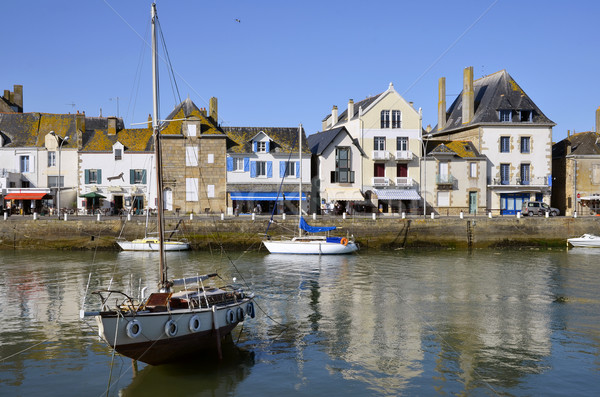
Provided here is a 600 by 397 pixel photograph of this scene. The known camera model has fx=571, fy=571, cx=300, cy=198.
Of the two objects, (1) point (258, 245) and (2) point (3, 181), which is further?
(2) point (3, 181)

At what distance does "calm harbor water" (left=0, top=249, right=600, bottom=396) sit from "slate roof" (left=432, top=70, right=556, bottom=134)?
2369 cm

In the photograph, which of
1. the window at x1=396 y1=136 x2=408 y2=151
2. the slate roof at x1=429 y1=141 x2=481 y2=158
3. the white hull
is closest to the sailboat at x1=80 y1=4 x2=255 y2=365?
the white hull

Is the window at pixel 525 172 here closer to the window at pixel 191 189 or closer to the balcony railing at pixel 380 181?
the balcony railing at pixel 380 181

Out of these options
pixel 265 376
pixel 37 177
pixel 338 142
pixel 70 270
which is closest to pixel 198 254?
pixel 70 270

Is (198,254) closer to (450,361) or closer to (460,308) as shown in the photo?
(460,308)

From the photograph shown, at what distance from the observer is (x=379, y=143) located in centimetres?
5131

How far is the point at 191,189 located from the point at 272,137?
8.57 metres

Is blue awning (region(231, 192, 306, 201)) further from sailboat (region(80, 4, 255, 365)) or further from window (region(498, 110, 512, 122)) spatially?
Answer: sailboat (region(80, 4, 255, 365))

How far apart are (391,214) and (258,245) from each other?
13.5 m

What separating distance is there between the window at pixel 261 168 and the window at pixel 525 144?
77.7ft

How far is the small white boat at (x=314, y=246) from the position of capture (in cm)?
3862

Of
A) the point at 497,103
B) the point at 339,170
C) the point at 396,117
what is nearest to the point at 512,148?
the point at 497,103

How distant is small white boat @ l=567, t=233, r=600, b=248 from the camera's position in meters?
42.4

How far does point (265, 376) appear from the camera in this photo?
48.0ft
